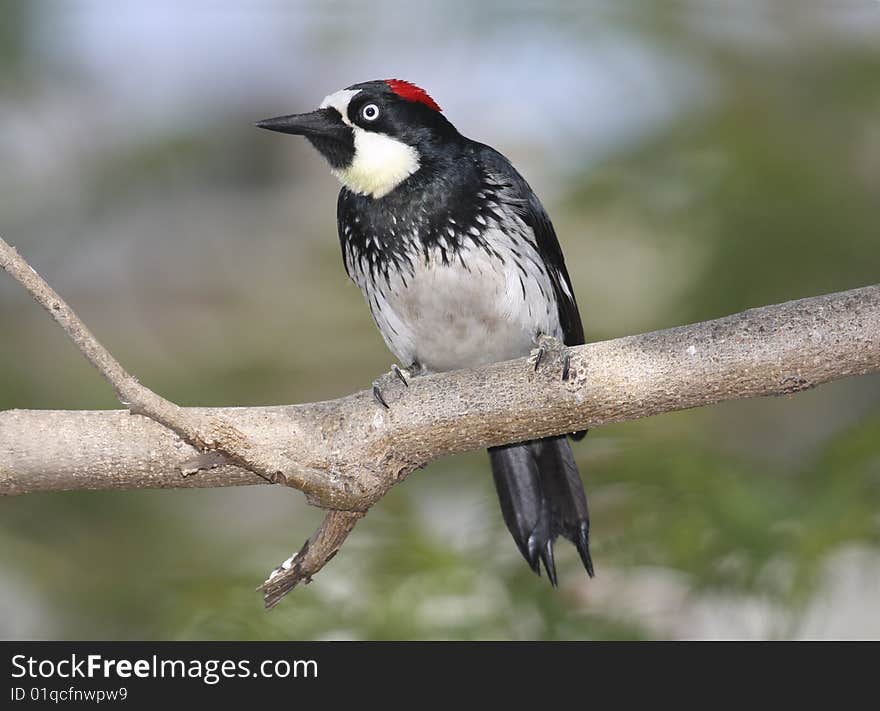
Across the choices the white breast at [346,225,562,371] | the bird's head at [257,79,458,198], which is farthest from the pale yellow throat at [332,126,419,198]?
the white breast at [346,225,562,371]

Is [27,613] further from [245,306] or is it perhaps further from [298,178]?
[298,178]

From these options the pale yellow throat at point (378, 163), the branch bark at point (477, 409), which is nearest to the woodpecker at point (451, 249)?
the pale yellow throat at point (378, 163)

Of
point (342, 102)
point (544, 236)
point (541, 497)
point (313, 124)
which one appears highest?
point (342, 102)

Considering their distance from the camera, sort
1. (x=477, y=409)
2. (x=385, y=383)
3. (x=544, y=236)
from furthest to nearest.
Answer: (x=544, y=236)
(x=385, y=383)
(x=477, y=409)

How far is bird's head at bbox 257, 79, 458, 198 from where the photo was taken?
373cm

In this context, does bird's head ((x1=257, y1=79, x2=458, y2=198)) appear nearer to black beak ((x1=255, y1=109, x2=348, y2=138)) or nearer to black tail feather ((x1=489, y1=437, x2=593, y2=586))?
black beak ((x1=255, y1=109, x2=348, y2=138))

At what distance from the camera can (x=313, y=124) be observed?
3715 millimetres

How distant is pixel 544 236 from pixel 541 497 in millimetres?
935

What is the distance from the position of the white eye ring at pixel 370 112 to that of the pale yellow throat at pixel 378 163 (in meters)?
0.05

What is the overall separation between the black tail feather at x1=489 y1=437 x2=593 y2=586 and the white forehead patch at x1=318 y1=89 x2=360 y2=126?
129 cm

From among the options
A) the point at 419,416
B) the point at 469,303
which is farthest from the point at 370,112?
the point at 419,416

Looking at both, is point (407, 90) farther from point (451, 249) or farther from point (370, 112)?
point (451, 249)

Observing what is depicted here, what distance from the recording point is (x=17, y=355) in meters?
5.73

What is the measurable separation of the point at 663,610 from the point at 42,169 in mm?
4389
